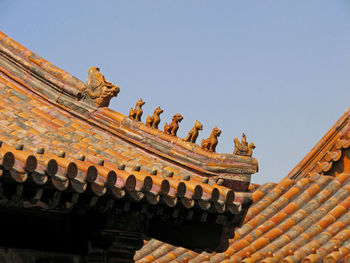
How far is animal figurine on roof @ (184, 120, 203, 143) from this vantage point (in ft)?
27.2

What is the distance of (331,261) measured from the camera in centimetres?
975

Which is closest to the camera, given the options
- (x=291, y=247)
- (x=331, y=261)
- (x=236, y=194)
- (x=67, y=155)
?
(x=67, y=155)

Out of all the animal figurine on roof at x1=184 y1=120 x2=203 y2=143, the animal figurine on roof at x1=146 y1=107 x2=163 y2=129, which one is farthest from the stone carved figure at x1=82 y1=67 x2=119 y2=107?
the animal figurine on roof at x1=184 y1=120 x2=203 y2=143

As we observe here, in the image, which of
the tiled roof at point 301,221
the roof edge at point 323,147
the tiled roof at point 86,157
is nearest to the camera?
the tiled roof at point 86,157

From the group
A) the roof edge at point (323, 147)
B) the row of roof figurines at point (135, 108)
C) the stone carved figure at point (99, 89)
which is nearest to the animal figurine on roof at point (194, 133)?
the row of roof figurines at point (135, 108)

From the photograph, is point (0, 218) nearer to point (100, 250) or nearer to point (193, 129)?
point (100, 250)

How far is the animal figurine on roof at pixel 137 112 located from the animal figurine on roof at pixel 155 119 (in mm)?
155

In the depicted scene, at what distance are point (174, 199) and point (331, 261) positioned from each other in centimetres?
347

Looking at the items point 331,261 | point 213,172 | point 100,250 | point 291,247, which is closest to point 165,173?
point 213,172

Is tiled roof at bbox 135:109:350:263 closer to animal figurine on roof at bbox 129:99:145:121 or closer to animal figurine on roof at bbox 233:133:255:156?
animal figurine on roof at bbox 233:133:255:156

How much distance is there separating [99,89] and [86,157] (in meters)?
1.47

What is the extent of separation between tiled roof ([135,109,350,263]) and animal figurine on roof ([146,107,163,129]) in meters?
3.04

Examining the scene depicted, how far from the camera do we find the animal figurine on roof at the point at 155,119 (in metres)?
8.54

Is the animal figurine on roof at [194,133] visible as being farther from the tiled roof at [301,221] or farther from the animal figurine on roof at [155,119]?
the tiled roof at [301,221]
